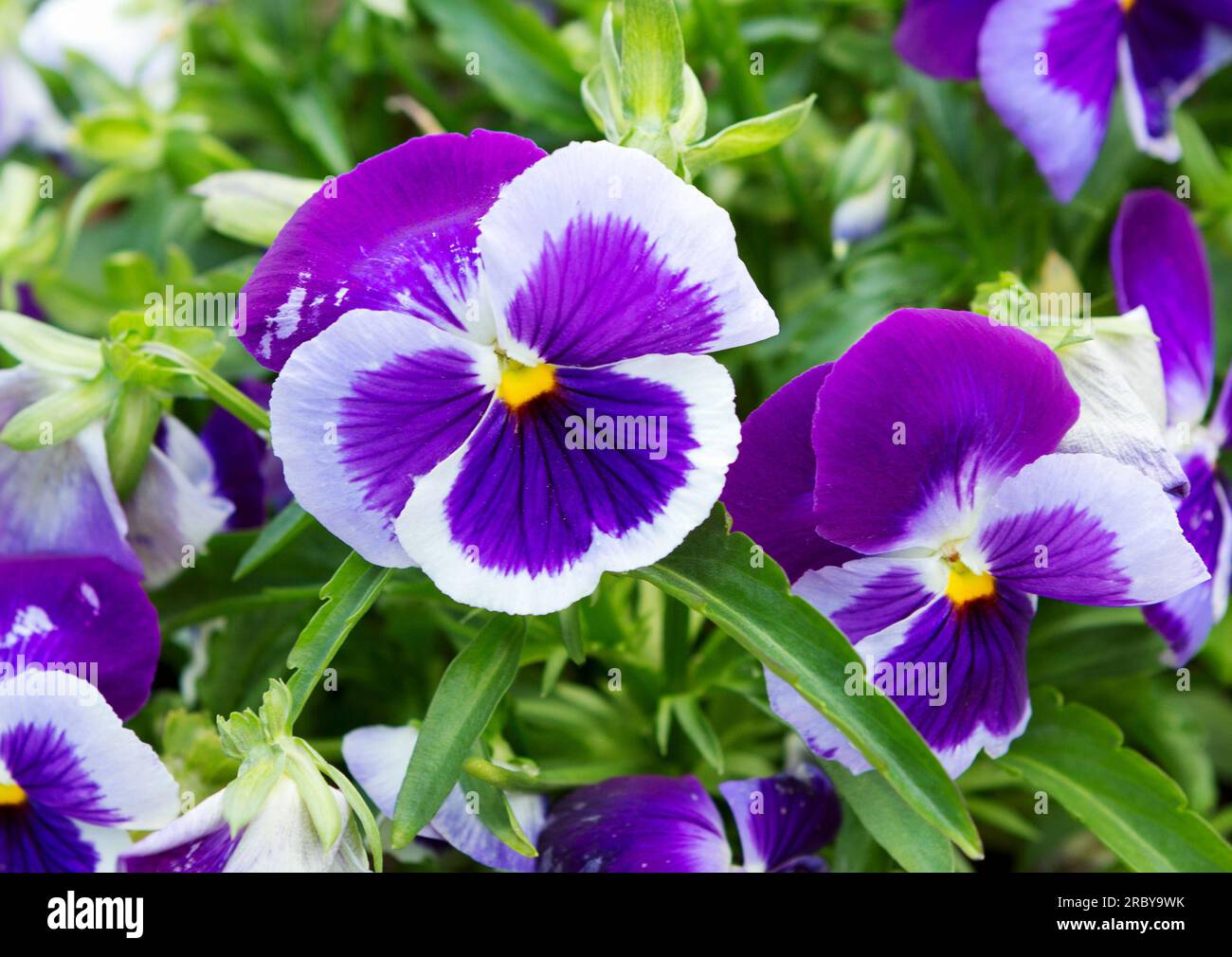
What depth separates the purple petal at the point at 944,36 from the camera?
887 millimetres

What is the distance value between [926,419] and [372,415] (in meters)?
0.26

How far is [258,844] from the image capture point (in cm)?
59

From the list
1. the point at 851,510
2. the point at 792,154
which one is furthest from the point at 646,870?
the point at 792,154

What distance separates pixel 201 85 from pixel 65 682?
2.42 ft

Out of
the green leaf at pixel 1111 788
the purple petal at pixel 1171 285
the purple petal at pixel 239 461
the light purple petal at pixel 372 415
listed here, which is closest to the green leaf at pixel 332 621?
the light purple petal at pixel 372 415

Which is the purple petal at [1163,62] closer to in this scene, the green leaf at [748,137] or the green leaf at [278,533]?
the green leaf at [748,137]

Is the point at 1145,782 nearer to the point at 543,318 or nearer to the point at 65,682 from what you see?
the point at 543,318

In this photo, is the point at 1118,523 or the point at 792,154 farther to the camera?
the point at 792,154

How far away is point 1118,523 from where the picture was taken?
0.61 m

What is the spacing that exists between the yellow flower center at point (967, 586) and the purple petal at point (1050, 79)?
12.7 inches

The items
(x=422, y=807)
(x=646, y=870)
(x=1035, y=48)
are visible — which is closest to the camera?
(x=422, y=807)

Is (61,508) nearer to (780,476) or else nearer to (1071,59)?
(780,476)

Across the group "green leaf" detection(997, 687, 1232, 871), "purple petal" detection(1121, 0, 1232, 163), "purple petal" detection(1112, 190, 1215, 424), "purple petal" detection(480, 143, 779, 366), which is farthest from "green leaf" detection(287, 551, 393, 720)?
"purple petal" detection(1121, 0, 1232, 163)

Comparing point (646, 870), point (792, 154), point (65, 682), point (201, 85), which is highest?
point (201, 85)
